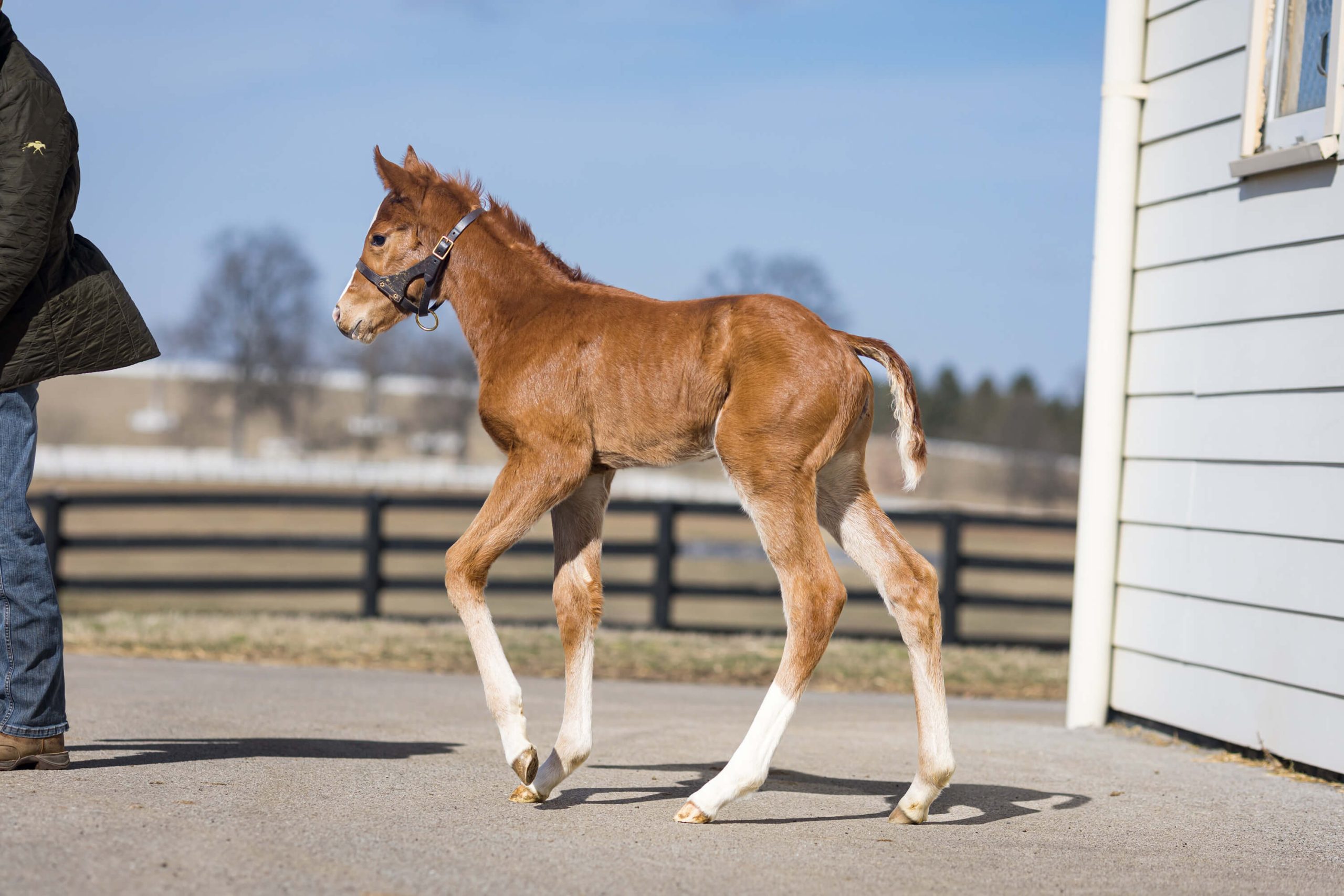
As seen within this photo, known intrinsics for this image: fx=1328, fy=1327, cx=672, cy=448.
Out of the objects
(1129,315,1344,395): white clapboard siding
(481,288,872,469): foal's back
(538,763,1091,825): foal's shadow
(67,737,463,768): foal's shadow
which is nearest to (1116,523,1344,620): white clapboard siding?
(1129,315,1344,395): white clapboard siding

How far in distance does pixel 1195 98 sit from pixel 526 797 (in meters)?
4.80

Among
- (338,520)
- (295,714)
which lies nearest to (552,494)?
(295,714)

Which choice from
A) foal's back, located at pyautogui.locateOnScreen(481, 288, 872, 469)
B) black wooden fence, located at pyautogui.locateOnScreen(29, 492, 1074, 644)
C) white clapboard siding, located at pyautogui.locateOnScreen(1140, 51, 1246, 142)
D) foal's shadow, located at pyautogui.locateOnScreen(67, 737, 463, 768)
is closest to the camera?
foal's back, located at pyautogui.locateOnScreen(481, 288, 872, 469)

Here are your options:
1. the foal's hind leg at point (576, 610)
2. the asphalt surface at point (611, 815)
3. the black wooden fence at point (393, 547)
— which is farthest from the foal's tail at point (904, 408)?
the black wooden fence at point (393, 547)

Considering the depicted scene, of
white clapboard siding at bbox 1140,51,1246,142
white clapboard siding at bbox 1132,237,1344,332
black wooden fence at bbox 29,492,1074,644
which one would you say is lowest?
black wooden fence at bbox 29,492,1074,644

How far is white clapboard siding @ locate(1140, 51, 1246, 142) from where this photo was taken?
628cm

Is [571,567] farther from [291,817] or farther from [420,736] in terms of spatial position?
[420,736]

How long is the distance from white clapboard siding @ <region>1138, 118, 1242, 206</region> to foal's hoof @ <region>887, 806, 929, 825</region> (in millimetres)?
3647

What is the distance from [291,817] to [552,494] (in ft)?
4.07

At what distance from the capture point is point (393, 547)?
1291 cm

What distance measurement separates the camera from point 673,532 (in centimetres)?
1254

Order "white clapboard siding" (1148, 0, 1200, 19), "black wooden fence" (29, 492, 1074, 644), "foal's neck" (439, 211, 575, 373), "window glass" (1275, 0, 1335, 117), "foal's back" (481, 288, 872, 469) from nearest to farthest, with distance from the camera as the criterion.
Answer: "foal's back" (481, 288, 872, 469), "foal's neck" (439, 211, 575, 373), "window glass" (1275, 0, 1335, 117), "white clapboard siding" (1148, 0, 1200, 19), "black wooden fence" (29, 492, 1074, 644)

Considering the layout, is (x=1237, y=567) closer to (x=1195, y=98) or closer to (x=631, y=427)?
(x=1195, y=98)

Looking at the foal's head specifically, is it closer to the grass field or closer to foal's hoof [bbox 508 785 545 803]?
foal's hoof [bbox 508 785 545 803]
